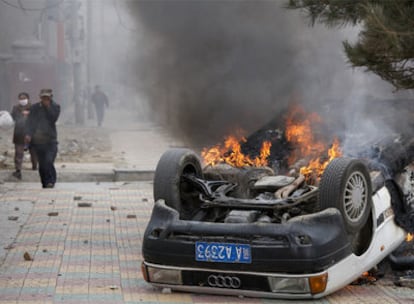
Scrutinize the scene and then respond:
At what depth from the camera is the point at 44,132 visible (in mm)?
12398

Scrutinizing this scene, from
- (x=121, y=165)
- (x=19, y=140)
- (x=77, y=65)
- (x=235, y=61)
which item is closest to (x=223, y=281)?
(x=235, y=61)

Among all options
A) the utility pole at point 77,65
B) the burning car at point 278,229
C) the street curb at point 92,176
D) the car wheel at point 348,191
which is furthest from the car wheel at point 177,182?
the utility pole at point 77,65

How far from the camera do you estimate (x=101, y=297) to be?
20.0 ft

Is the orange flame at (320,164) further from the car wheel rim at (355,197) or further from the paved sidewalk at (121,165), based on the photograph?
the paved sidewalk at (121,165)

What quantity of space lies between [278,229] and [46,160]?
7328mm

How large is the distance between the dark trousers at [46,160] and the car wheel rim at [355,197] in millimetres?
7235

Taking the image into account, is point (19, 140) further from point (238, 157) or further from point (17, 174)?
point (238, 157)

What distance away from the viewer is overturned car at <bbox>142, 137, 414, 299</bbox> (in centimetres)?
571

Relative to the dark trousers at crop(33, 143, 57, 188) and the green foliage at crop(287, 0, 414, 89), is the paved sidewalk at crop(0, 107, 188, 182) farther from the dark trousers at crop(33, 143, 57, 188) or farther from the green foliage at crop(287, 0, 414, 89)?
the green foliage at crop(287, 0, 414, 89)

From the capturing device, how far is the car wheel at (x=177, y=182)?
655 cm

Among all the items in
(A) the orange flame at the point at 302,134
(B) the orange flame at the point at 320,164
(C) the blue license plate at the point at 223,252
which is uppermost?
(A) the orange flame at the point at 302,134

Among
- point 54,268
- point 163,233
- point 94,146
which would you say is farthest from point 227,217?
point 94,146

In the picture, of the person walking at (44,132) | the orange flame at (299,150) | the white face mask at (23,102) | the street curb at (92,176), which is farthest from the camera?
the white face mask at (23,102)

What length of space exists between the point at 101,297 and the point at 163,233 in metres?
0.70
